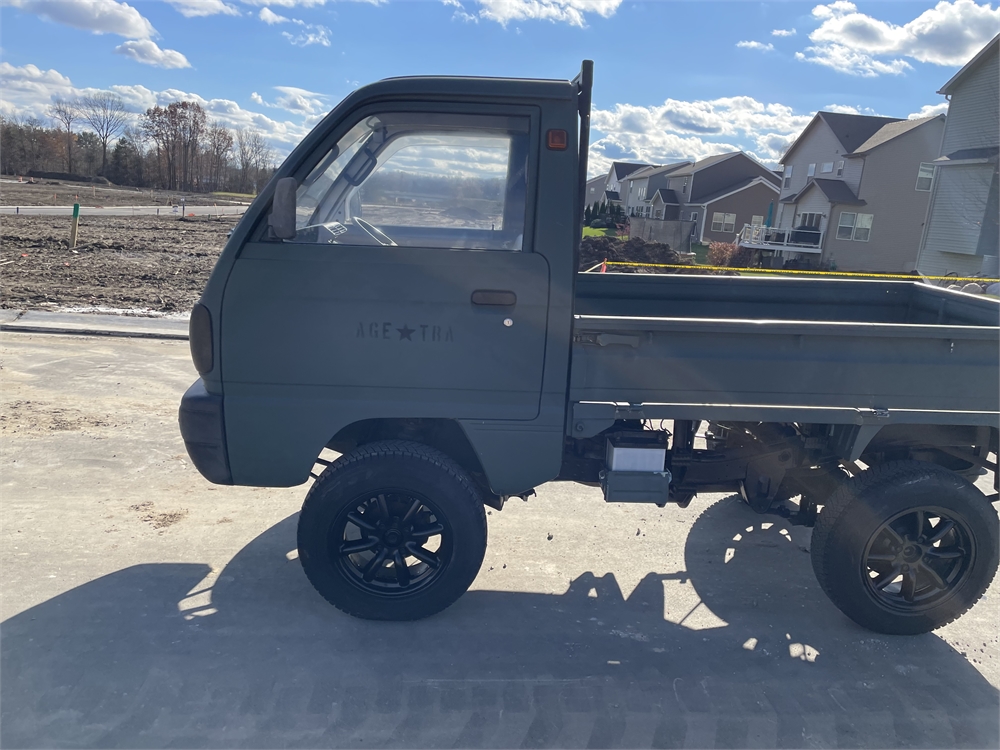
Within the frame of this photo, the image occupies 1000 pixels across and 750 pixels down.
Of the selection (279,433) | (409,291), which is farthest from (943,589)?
(279,433)

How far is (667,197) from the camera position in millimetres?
52000

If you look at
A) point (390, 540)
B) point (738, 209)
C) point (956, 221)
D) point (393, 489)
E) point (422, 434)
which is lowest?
point (390, 540)

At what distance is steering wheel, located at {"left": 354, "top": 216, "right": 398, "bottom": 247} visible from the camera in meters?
3.71

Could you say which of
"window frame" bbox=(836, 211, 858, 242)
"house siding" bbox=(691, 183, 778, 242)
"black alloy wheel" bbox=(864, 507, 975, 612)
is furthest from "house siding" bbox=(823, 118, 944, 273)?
"black alloy wheel" bbox=(864, 507, 975, 612)

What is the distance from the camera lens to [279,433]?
372cm

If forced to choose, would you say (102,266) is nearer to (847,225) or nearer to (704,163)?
(847,225)

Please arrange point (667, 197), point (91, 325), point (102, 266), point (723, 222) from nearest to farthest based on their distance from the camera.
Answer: point (91, 325) → point (102, 266) → point (723, 222) → point (667, 197)

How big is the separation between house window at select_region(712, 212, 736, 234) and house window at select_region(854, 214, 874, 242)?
11.1 meters

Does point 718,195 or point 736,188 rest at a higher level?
point 736,188

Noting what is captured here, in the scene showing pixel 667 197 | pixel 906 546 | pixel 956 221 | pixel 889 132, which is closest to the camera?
pixel 906 546

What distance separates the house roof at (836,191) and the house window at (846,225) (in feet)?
2.29

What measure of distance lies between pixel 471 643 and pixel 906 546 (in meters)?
2.43

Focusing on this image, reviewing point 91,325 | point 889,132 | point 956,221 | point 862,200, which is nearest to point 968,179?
point 956,221

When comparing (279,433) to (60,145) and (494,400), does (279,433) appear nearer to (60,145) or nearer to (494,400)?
(494,400)
